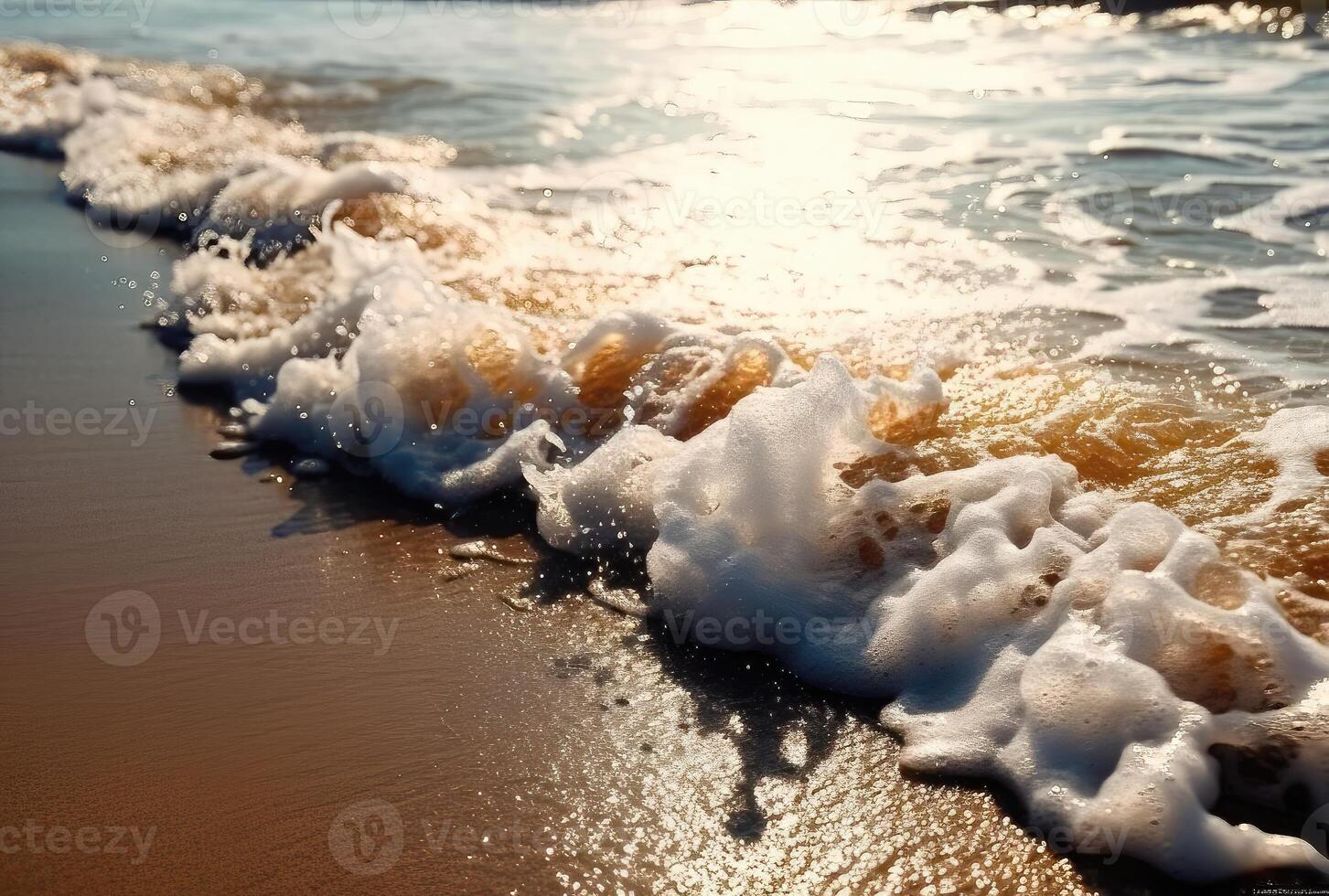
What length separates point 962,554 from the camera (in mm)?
3035

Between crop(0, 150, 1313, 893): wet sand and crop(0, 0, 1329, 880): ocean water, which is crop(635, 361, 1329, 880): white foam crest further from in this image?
crop(0, 150, 1313, 893): wet sand

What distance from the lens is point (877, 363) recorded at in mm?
4273

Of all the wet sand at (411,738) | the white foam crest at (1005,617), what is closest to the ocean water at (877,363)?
the white foam crest at (1005,617)

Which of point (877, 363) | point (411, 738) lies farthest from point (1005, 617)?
point (877, 363)

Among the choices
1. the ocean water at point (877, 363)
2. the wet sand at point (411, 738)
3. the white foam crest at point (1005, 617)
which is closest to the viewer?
the wet sand at point (411, 738)

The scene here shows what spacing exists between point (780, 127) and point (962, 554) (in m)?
6.12

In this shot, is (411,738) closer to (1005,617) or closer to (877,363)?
(1005,617)

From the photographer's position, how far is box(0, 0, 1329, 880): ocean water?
265 centimetres

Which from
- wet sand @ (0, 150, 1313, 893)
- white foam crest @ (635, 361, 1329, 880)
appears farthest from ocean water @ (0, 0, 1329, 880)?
wet sand @ (0, 150, 1313, 893)

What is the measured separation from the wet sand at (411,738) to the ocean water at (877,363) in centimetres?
18

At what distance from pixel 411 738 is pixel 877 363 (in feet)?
7.83

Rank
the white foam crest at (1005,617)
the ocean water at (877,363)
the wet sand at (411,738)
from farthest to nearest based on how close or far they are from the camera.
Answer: the ocean water at (877,363), the white foam crest at (1005,617), the wet sand at (411,738)

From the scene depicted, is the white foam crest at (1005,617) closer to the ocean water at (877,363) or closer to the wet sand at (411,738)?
the ocean water at (877,363)

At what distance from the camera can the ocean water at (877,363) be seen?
265cm
